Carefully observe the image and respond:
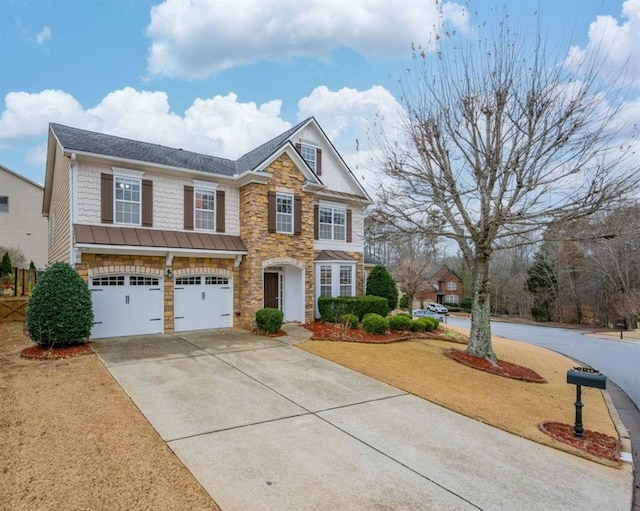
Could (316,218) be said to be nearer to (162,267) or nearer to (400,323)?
(400,323)

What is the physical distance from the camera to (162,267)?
12539 mm


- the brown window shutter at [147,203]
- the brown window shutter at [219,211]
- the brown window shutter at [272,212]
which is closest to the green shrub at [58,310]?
the brown window shutter at [147,203]

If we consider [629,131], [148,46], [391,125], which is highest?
[148,46]

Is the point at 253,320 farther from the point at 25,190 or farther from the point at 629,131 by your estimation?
the point at 25,190

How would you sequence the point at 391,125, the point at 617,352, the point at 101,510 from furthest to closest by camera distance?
the point at 617,352 < the point at 391,125 < the point at 101,510

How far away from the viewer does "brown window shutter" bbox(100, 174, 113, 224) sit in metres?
11.5

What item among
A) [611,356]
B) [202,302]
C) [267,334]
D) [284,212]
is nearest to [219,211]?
[284,212]

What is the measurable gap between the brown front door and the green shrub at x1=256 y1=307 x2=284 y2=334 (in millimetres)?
2025

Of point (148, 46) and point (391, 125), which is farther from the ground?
point (148, 46)

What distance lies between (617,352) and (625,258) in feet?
57.9

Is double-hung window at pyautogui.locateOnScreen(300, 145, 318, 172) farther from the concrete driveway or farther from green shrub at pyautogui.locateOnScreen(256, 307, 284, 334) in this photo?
the concrete driveway

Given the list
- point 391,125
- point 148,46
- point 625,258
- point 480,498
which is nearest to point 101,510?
point 480,498

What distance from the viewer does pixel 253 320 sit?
13.5m

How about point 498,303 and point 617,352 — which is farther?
point 498,303
